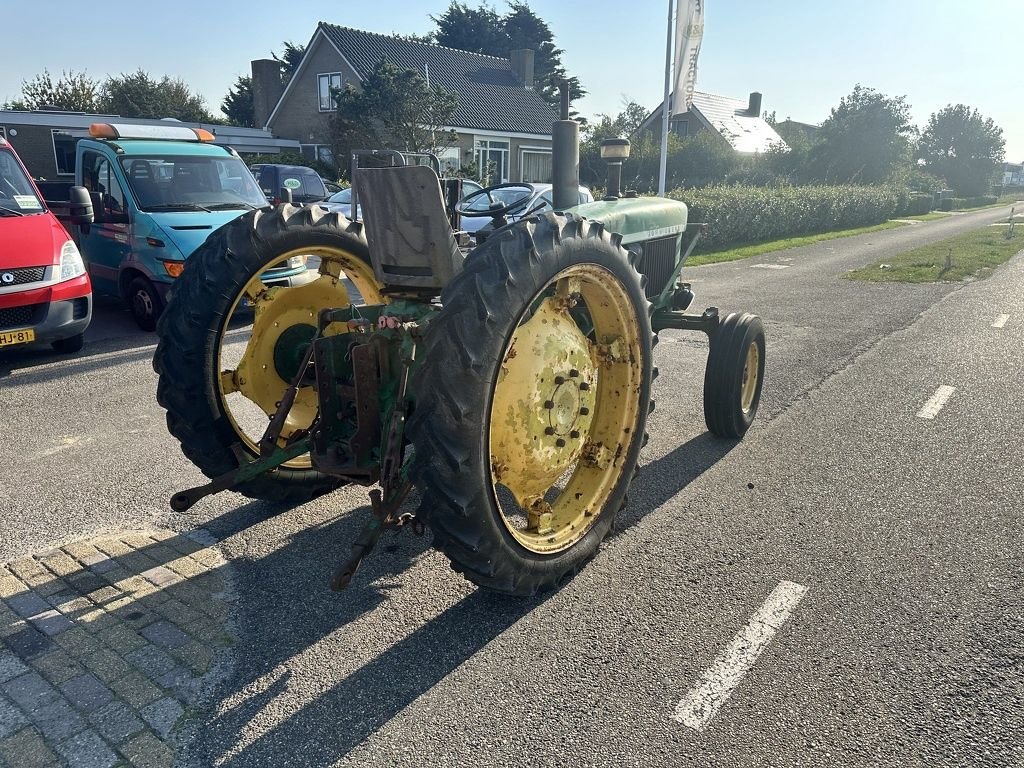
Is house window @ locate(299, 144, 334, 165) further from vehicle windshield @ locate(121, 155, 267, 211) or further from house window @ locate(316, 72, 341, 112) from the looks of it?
vehicle windshield @ locate(121, 155, 267, 211)

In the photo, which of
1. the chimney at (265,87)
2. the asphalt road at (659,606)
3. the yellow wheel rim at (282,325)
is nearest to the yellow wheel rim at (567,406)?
the asphalt road at (659,606)

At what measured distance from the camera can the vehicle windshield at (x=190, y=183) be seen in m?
8.45

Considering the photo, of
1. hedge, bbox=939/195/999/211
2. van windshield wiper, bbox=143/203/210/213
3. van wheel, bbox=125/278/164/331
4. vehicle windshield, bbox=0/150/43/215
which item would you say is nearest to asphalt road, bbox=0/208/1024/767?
vehicle windshield, bbox=0/150/43/215

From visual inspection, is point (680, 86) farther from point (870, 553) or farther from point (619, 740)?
point (619, 740)

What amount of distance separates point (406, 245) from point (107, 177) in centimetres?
730

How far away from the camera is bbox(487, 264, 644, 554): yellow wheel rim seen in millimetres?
2943

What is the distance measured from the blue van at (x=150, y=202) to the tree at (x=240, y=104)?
42.2 metres

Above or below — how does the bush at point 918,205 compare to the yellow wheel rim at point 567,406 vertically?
above

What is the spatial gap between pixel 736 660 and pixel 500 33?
58.2 metres

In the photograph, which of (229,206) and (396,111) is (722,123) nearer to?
(396,111)

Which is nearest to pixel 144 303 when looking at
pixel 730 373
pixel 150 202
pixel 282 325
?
pixel 150 202

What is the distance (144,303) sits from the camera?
826cm

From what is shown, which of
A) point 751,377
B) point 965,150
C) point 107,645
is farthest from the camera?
point 965,150

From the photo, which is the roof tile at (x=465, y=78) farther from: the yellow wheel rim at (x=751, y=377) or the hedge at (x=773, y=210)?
the yellow wheel rim at (x=751, y=377)
